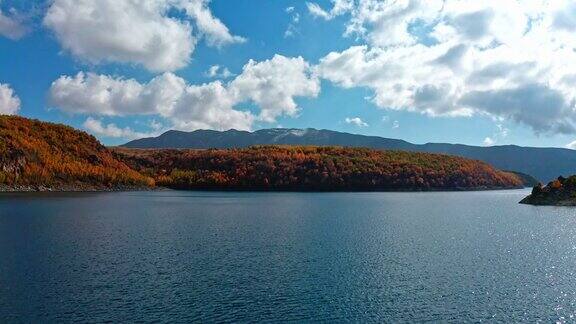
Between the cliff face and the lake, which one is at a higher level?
the cliff face

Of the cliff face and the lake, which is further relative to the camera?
the cliff face

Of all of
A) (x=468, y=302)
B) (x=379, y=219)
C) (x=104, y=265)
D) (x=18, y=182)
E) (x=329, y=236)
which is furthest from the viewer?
(x=18, y=182)

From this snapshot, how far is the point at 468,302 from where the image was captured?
37.3 metres

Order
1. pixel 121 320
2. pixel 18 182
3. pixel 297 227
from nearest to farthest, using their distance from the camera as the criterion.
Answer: pixel 121 320, pixel 297 227, pixel 18 182

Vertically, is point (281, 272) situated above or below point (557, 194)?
below

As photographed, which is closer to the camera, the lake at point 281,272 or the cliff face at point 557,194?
the lake at point 281,272

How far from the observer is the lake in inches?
1355

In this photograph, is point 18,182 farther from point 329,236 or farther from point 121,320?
point 121,320

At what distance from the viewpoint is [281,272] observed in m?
46.1

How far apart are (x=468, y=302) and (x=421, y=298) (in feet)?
11.4

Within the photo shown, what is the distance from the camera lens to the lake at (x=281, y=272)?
34.4m

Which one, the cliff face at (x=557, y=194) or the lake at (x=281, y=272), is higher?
the cliff face at (x=557, y=194)

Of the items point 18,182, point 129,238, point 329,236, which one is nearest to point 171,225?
point 129,238

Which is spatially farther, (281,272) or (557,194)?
(557,194)
